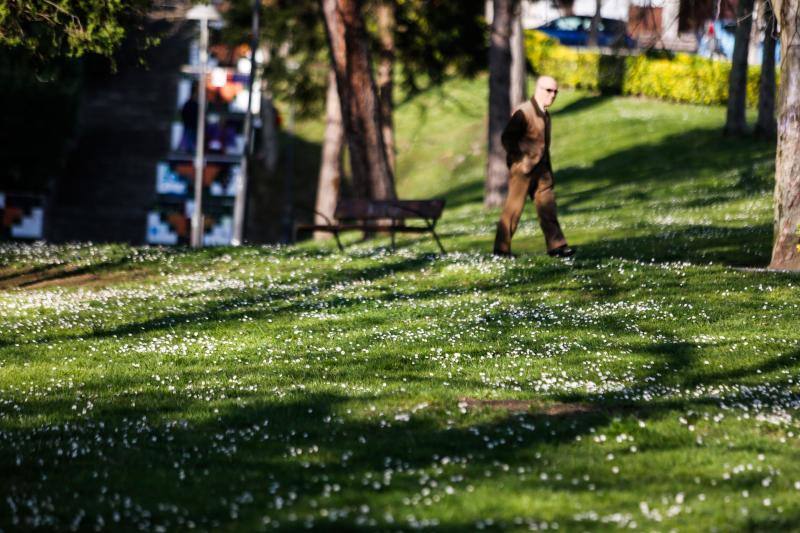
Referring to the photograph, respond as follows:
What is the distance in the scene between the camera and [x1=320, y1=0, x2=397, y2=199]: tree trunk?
24.8 m

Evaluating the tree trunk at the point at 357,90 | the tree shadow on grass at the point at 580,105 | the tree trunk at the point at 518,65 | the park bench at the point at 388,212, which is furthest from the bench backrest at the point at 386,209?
the tree shadow on grass at the point at 580,105

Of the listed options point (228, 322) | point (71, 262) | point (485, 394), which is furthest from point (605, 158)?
point (485, 394)

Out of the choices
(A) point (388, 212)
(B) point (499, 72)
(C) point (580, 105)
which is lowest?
(A) point (388, 212)

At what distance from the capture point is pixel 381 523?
6.26 meters

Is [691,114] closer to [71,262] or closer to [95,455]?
[71,262]

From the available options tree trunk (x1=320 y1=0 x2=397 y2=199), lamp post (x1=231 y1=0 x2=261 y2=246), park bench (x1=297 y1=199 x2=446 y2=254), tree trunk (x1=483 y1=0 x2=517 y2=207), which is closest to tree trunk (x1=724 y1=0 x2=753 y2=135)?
tree trunk (x1=483 y1=0 x2=517 y2=207)

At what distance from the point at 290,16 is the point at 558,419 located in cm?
3123

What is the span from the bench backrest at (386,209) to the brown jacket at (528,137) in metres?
3.46

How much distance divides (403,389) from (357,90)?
15.9 metres

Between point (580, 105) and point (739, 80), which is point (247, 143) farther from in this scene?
point (580, 105)

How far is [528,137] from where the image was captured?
16.8m

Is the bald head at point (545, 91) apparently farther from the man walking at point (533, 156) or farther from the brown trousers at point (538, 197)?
the brown trousers at point (538, 197)

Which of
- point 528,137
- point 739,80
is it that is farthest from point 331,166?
point 528,137

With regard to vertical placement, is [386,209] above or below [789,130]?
below
